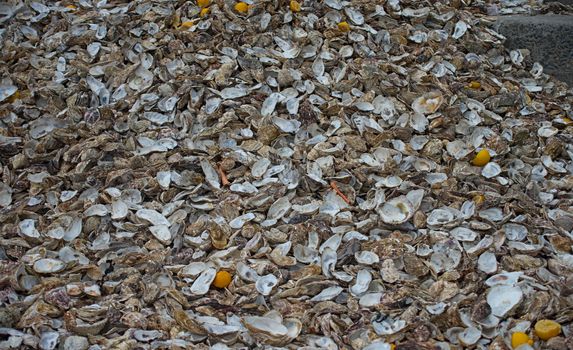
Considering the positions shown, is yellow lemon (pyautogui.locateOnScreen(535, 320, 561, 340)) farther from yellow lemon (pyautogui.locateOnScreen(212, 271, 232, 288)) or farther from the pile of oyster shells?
yellow lemon (pyautogui.locateOnScreen(212, 271, 232, 288))

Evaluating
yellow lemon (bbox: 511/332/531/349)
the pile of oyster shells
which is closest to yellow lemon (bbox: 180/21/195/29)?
the pile of oyster shells

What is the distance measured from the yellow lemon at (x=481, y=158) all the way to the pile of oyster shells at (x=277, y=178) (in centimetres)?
2

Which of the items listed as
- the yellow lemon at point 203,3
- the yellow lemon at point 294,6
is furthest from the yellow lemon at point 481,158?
the yellow lemon at point 203,3

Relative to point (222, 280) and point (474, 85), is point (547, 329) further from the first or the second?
point (474, 85)

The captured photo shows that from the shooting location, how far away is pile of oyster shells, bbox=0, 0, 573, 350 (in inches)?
57.9

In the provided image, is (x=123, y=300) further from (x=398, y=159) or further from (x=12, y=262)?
(x=398, y=159)

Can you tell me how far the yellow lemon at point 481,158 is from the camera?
1.85 m

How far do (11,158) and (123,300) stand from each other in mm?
599

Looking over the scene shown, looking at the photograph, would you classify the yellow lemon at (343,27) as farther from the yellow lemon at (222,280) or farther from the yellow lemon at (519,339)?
the yellow lemon at (519,339)

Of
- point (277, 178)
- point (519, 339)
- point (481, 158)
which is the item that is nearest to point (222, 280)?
point (277, 178)

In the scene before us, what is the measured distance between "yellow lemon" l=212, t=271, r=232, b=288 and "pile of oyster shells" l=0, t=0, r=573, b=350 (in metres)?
0.02

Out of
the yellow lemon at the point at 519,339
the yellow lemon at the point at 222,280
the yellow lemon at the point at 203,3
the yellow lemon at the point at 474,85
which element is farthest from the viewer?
the yellow lemon at the point at 203,3

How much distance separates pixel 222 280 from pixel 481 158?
0.77 meters

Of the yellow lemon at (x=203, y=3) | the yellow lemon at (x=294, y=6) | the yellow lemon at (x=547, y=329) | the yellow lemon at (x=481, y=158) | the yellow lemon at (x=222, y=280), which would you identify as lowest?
the yellow lemon at (x=222, y=280)
